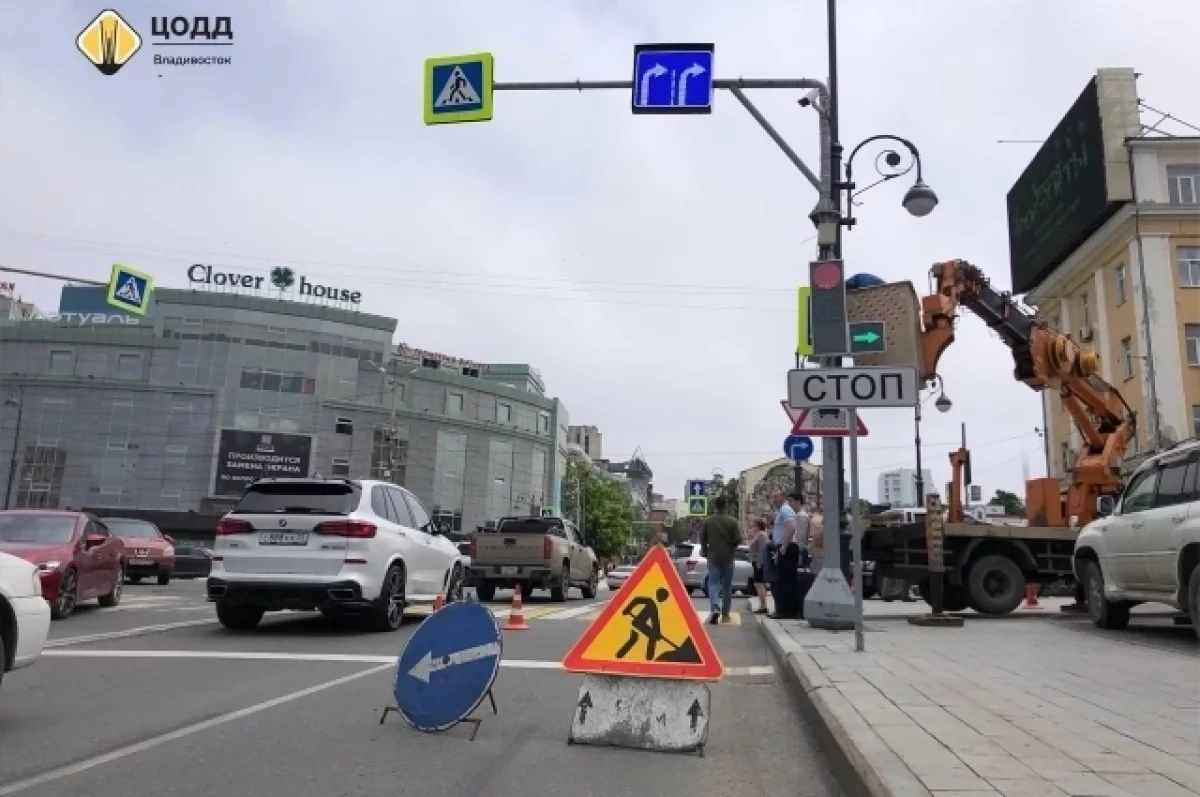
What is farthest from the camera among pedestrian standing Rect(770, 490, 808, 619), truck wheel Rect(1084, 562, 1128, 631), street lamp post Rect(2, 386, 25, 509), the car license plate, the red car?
street lamp post Rect(2, 386, 25, 509)

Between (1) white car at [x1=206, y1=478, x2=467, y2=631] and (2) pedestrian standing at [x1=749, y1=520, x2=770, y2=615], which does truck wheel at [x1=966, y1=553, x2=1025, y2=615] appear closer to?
(2) pedestrian standing at [x1=749, y1=520, x2=770, y2=615]

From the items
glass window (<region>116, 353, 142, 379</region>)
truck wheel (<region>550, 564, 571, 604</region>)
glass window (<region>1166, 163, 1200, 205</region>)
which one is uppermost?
glass window (<region>1166, 163, 1200, 205</region>)

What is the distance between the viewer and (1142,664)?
8.29 meters

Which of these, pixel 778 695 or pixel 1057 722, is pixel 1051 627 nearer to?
pixel 778 695

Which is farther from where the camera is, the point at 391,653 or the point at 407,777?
the point at 391,653

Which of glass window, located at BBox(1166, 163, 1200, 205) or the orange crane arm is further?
glass window, located at BBox(1166, 163, 1200, 205)

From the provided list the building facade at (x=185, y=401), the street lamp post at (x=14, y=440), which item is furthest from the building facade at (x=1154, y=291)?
the street lamp post at (x=14, y=440)

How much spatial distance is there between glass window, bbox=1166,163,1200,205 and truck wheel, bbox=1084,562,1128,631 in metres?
26.8

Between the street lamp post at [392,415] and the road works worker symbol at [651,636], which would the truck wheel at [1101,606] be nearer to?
the road works worker symbol at [651,636]

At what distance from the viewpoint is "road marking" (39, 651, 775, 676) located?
8.35 meters

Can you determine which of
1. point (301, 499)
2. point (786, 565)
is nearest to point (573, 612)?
point (786, 565)

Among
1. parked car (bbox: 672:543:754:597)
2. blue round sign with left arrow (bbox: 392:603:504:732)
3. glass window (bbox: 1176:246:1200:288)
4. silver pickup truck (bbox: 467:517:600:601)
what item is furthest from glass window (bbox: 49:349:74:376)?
blue round sign with left arrow (bbox: 392:603:504:732)

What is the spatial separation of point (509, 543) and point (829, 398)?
33.8 feet

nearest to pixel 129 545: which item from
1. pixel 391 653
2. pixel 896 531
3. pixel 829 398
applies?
pixel 391 653
